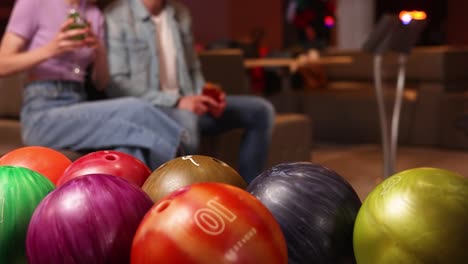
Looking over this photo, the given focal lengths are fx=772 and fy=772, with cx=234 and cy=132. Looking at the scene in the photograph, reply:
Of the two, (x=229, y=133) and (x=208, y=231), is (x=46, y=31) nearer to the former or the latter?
(x=229, y=133)

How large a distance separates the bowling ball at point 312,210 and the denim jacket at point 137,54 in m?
1.85

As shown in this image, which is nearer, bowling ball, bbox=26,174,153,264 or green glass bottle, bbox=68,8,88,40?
bowling ball, bbox=26,174,153,264

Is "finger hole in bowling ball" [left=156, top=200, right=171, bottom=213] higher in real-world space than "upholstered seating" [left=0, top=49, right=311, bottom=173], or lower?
higher

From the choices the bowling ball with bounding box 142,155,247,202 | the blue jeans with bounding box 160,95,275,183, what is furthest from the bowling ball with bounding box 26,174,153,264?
the blue jeans with bounding box 160,95,275,183

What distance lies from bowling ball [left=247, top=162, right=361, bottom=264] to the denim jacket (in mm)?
1854

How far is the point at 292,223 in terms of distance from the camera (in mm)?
987

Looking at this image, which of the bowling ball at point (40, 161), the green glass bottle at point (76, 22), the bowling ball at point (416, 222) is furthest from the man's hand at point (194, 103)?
the bowling ball at point (416, 222)

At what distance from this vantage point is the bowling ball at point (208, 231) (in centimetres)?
83

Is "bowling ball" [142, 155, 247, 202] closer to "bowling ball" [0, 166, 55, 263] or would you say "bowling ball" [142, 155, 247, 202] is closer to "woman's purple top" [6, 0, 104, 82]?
"bowling ball" [0, 166, 55, 263]

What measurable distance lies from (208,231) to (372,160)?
15.3ft

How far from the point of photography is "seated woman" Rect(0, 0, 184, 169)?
253cm

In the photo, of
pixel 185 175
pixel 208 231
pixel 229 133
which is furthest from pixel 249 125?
pixel 208 231

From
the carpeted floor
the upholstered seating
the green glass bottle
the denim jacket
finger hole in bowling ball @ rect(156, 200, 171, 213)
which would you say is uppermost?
the green glass bottle

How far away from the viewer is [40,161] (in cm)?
127
